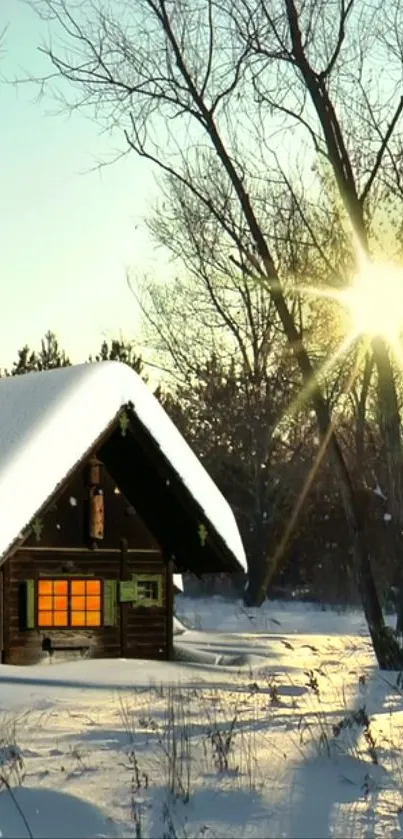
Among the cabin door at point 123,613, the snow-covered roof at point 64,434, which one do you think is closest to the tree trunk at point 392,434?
the snow-covered roof at point 64,434

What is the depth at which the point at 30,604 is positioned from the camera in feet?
52.5

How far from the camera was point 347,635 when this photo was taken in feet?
77.4

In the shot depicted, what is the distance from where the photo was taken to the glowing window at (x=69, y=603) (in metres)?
16.5

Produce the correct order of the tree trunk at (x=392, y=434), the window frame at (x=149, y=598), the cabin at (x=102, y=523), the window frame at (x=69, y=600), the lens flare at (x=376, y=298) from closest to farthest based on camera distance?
1. the tree trunk at (x=392, y=434)
2. the cabin at (x=102, y=523)
3. the lens flare at (x=376, y=298)
4. the window frame at (x=69, y=600)
5. the window frame at (x=149, y=598)

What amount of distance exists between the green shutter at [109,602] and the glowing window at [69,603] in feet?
0.32

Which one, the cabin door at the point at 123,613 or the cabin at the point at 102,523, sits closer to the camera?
the cabin at the point at 102,523

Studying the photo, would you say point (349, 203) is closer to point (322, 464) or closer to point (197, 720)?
point (197, 720)

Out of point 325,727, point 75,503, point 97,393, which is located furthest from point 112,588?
point 325,727

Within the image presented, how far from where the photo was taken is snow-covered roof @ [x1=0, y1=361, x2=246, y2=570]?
14234mm

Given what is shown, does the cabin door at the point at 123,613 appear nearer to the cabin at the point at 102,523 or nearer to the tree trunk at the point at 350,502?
the cabin at the point at 102,523

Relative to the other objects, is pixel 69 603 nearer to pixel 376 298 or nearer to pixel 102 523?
pixel 102 523

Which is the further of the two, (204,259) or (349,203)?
(204,259)

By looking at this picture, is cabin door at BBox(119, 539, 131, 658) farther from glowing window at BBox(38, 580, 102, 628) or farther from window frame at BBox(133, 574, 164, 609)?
glowing window at BBox(38, 580, 102, 628)

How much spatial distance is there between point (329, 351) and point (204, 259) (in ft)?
12.8
